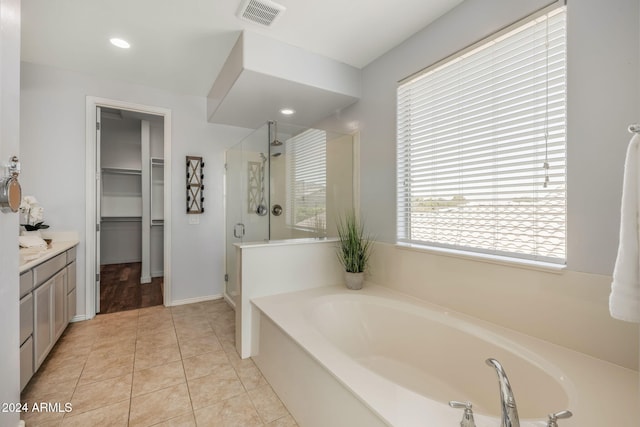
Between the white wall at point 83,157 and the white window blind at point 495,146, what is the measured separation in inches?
96.5

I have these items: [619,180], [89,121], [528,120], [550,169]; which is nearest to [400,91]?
[528,120]

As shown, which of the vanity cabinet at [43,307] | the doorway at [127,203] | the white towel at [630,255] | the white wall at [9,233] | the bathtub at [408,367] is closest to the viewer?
the white towel at [630,255]

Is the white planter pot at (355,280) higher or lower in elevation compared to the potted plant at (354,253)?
lower

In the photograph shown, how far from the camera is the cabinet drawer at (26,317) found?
1.61 meters

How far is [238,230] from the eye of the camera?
305 cm

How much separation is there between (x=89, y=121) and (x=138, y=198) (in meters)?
2.94

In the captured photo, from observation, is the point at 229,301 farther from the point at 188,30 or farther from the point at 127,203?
the point at 127,203

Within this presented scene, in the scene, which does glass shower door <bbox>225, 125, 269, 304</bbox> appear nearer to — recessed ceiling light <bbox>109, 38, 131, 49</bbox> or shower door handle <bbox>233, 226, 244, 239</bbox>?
shower door handle <bbox>233, 226, 244, 239</bbox>

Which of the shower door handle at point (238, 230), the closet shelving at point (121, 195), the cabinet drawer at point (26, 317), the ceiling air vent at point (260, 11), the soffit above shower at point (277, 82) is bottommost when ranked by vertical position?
the cabinet drawer at point (26, 317)

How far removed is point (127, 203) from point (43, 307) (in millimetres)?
3959

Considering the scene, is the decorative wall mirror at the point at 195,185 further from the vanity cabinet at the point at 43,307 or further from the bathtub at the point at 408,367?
the bathtub at the point at 408,367

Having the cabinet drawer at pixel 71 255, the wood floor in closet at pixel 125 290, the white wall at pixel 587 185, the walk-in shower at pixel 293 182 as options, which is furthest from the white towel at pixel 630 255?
the wood floor in closet at pixel 125 290

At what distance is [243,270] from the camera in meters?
2.15

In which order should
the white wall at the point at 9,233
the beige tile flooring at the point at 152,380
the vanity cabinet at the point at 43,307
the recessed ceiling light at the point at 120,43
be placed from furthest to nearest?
the recessed ceiling light at the point at 120,43, the vanity cabinet at the point at 43,307, the beige tile flooring at the point at 152,380, the white wall at the point at 9,233
